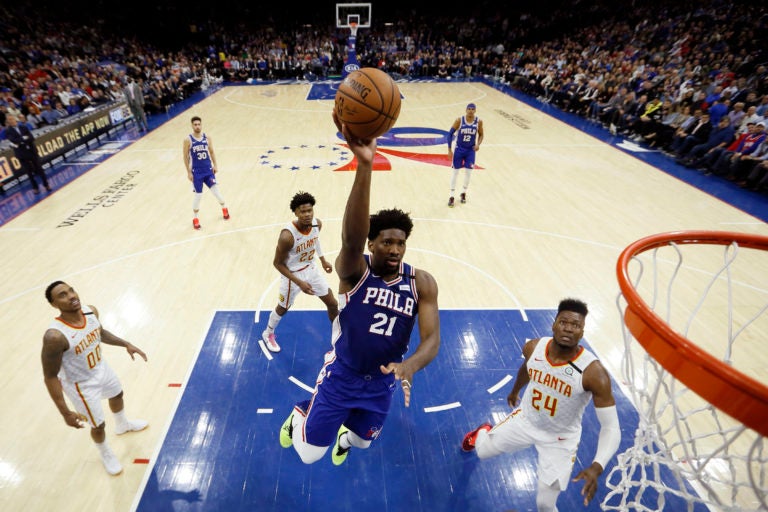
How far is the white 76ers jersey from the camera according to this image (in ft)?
14.1

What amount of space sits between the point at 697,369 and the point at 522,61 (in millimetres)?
26062

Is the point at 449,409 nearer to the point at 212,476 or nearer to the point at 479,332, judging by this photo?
→ the point at 479,332

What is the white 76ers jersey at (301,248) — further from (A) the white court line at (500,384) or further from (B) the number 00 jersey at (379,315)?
(A) the white court line at (500,384)

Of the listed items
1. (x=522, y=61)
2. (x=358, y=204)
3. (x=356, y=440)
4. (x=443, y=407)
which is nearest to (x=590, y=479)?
(x=356, y=440)

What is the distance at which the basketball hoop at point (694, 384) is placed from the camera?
1.77 m

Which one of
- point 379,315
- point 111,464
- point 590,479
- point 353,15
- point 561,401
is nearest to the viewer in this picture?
point 590,479

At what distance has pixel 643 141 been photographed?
13.1 m

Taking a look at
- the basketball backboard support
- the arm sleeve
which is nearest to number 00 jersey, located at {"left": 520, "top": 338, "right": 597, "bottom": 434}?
the arm sleeve

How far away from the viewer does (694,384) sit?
1812 mm

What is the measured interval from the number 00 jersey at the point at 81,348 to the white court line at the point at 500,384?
3.50 metres

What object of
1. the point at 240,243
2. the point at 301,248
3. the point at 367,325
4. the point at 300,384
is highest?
the point at 367,325

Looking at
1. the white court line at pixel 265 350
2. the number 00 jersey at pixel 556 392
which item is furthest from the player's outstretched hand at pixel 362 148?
the white court line at pixel 265 350

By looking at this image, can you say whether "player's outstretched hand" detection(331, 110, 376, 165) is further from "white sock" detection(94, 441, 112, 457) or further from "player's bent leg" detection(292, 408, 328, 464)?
"white sock" detection(94, 441, 112, 457)

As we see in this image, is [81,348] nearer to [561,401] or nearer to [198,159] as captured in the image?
[561,401]
